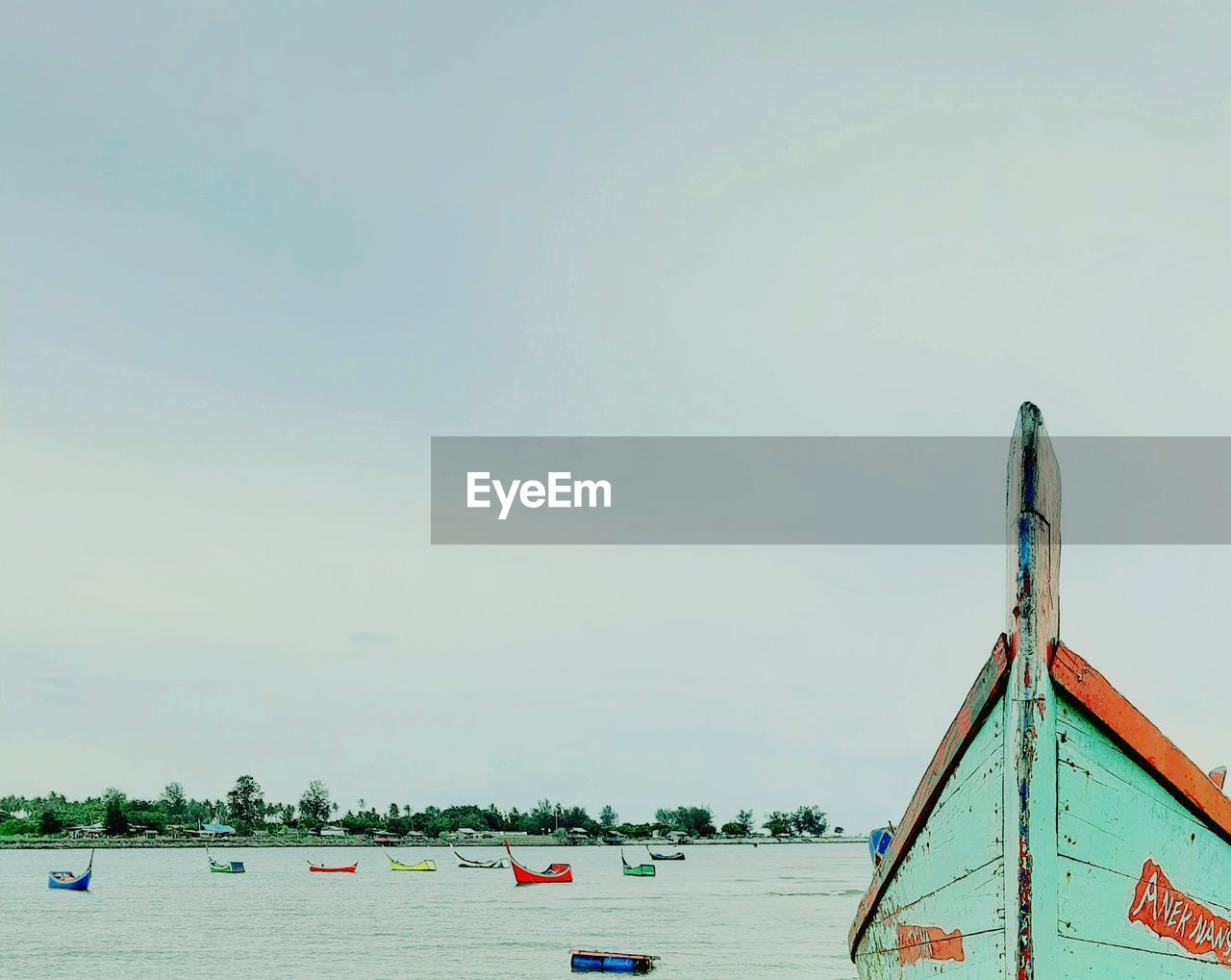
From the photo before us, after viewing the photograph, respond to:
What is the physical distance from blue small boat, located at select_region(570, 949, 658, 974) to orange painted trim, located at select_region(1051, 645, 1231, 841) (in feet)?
90.7

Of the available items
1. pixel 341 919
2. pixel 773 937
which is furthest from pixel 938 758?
Result: pixel 341 919

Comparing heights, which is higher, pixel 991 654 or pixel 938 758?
pixel 991 654

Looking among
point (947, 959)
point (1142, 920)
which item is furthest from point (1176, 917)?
point (947, 959)

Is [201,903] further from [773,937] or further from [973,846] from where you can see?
[973,846]

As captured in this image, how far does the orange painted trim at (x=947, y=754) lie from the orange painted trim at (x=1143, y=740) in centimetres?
25

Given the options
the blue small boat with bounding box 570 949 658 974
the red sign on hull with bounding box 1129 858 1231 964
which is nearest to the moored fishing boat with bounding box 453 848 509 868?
the blue small boat with bounding box 570 949 658 974

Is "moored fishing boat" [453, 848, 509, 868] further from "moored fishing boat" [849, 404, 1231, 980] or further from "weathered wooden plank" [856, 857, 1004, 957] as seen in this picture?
"moored fishing boat" [849, 404, 1231, 980]

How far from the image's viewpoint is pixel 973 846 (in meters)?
5.44

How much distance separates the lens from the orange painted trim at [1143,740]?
4.93m

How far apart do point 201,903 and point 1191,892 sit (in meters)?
69.5

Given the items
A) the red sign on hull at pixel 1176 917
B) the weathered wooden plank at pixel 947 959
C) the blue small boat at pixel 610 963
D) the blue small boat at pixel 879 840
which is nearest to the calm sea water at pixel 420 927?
the blue small boat at pixel 610 963

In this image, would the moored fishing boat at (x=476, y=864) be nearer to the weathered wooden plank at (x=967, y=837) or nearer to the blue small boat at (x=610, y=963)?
the blue small boat at (x=610, y=963)

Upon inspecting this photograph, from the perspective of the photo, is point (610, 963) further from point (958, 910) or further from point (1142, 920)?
point (1142, 920)

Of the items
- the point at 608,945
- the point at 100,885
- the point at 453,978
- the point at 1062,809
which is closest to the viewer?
the point at 1062,809
